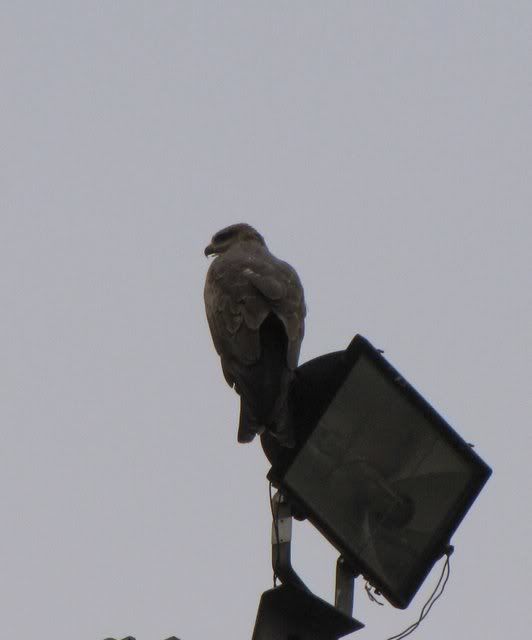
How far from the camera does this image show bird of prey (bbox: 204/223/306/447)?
16.8ft

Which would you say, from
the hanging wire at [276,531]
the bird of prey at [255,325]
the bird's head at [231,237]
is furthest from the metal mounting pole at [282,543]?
the bird's head at [231,237]

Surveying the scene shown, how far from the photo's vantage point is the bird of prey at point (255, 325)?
202 inches

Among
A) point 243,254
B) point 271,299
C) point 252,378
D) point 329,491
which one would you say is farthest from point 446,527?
point 243,254

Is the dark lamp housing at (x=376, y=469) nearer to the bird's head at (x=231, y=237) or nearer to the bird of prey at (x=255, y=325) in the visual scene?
the bird of prey at (x=255, y=325)

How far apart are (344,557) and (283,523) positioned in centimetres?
26

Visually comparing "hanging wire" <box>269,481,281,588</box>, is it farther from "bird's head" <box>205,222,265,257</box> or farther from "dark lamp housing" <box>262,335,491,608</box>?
"bird's head" <box>205,222,265,257</box>

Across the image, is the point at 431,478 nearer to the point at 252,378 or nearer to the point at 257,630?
the point at 257,630

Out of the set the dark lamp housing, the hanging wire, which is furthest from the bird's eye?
the dark lamp housing

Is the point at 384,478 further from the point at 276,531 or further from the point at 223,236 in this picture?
the point at 223,236

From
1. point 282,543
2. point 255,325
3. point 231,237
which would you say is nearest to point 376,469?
point 282,543

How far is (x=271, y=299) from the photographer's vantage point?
5977 mm

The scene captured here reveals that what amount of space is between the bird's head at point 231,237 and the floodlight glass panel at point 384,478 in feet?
15.2

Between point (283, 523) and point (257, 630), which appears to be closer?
point (257, 630)

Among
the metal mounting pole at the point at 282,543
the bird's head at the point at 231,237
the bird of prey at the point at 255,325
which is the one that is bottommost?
the metal mounting pole at the point at 282,543
